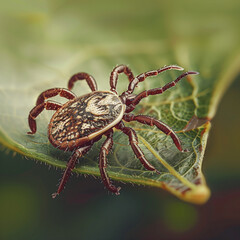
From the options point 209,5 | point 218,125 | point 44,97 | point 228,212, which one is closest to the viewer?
point 228,212

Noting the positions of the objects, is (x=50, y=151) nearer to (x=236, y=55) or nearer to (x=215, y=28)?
(x=236, y=55)

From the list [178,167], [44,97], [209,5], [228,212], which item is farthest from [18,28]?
[228,212]

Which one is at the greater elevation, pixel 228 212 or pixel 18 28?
pixel 18 28

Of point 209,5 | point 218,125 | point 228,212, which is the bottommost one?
point 228,212

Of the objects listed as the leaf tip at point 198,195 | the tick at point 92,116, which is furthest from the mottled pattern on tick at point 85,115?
the leaf tip at point 198,195

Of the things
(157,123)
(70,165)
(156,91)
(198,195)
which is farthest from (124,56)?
(198,195)

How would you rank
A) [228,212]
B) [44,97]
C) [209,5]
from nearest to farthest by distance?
[228,212], [44,97], [209,5]

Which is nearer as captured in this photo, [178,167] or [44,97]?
[178,167]

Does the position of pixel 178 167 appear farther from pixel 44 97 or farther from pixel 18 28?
pixel 18 28

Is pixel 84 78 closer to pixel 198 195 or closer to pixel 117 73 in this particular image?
pixel 117 73
